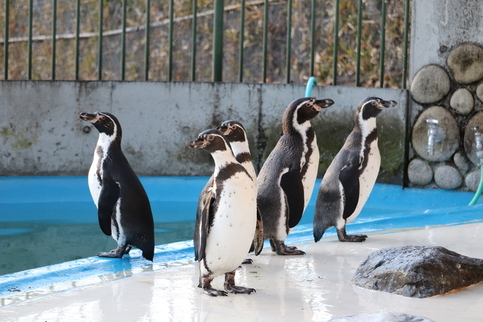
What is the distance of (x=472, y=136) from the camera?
6066mm

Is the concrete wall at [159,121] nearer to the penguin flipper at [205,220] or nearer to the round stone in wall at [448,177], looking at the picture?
the round stone in wall at [448,177]

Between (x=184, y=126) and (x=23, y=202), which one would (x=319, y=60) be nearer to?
(x=184, y=126)

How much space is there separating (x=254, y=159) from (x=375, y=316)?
441 cm

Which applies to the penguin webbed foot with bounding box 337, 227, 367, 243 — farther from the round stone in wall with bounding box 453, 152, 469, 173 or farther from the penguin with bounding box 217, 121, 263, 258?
the round stone in wall with bounding box 453, 152, 469, 173

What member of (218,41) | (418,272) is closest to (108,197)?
(418,272)

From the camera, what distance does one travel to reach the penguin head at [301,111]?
3.71 m

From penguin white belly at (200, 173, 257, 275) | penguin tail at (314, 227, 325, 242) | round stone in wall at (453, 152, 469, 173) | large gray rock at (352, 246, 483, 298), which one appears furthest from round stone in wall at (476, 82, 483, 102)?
penguin white belly at (200, 173, 257, 275)

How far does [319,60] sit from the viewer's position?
962 centimetres

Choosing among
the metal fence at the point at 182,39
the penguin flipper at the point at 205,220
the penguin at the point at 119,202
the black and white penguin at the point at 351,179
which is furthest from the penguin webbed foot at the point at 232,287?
the metal fence at the point at 182,39

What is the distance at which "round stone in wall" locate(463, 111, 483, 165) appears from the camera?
605 cm

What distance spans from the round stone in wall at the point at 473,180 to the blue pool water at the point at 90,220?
0.07m

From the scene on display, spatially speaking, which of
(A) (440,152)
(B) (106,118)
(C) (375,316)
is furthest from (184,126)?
(C) (375,316)

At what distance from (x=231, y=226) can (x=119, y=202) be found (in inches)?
29.1

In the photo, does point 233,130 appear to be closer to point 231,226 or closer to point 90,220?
point 231,226
